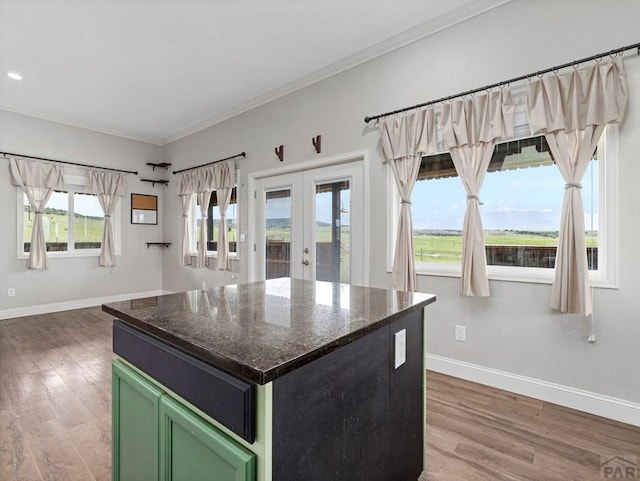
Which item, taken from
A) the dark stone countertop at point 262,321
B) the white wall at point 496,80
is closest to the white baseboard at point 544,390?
the white wall at point 496,80

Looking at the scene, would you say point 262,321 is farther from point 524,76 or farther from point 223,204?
point 223,204

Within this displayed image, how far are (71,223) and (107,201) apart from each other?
62cm

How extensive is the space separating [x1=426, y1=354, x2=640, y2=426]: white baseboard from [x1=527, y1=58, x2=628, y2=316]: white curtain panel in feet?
1.94

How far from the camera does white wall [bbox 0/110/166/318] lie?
179 inches

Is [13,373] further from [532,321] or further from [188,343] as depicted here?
[532,321]

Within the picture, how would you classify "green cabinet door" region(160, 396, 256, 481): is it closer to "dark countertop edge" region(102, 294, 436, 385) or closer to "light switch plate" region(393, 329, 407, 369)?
"dark countertop edge" region(102, 294, 436, 385)

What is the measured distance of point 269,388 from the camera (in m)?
0.74

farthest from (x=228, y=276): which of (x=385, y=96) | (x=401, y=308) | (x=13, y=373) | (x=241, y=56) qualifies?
A: (x=401, y=308)

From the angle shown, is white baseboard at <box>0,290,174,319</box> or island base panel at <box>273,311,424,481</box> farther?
white baseboard at <box>0,290,174,319</box>

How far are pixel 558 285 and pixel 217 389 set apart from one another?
2344mm

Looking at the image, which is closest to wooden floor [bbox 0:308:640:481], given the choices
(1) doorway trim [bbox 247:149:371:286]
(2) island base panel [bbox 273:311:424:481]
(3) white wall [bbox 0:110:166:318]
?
(2) island base panel [bbox 273:311:424:481]

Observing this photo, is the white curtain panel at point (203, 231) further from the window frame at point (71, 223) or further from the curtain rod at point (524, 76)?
the curtain rod at point (524, 76)

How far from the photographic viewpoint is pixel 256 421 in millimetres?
753

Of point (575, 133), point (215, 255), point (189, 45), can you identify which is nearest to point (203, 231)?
point (215, 255)
